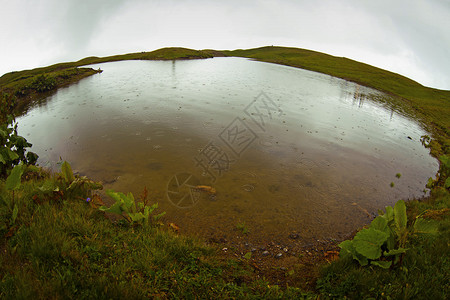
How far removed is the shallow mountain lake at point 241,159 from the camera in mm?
6410

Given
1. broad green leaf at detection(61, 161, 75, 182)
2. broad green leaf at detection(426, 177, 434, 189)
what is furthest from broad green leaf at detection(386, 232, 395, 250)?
broad green leaf at detection(61, 161, 75, 182)

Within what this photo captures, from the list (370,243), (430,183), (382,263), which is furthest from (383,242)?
(430,183)

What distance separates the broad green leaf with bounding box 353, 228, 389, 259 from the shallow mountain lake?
1615mm

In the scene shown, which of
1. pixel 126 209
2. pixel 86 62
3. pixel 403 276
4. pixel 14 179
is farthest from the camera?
pixel 86 62

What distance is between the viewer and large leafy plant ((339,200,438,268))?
13.1 ft

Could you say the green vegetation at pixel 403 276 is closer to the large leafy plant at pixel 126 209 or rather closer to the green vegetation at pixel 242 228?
the green vegetation at pixel 242 228

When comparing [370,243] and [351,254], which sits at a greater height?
[370,243]

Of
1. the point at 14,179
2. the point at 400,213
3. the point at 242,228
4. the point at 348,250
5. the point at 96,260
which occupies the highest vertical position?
the point at 14,179

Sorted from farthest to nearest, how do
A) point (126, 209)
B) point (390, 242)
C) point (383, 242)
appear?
1. point (126, 209)
2. point (390, 242)
3. point (383, 242)

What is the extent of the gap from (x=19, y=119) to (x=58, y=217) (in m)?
15.3

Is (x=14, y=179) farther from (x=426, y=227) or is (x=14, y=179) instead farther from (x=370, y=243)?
(x=426, y=227)

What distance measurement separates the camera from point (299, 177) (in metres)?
8.45

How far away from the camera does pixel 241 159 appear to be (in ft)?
31.0

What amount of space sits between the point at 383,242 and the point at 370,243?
21 centimetres
